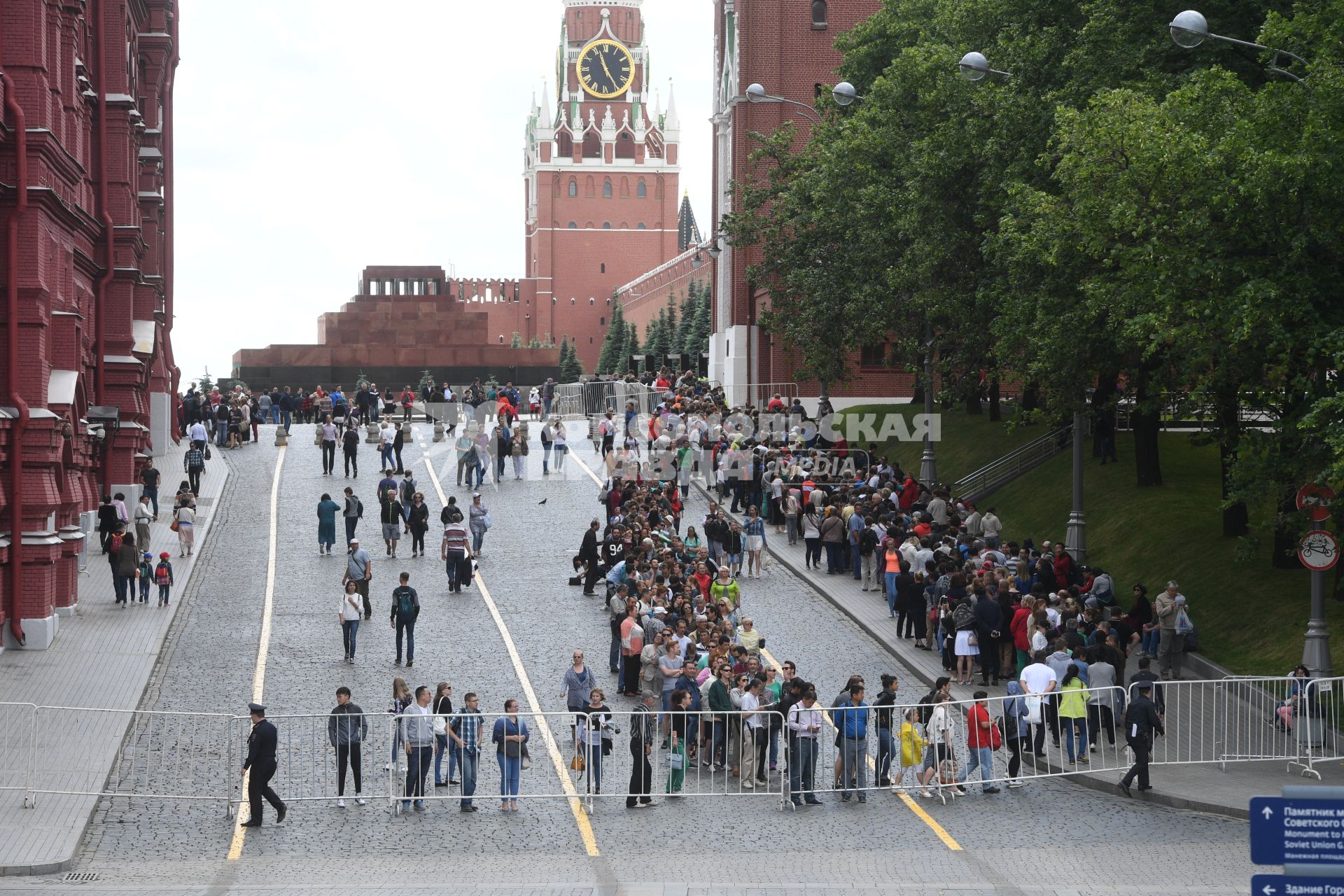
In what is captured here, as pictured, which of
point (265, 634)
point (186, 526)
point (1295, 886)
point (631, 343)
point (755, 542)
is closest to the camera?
point (1295, 886)

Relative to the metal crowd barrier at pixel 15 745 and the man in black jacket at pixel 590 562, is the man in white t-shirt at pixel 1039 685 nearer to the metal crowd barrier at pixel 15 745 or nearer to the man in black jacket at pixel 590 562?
the metal crowd barrier at pixel 15 745

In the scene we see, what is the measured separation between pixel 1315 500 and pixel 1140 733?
13.3 ft

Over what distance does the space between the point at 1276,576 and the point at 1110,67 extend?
8.10 meters

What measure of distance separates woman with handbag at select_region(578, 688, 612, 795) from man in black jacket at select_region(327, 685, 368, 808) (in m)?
2.19

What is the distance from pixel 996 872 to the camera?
49.6ft

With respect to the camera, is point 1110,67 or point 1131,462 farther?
point 1131,462

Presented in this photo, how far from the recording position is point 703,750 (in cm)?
1869

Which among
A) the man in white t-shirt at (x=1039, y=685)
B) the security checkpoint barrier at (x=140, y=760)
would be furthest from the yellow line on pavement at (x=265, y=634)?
the man in white t-shirt at (x=1039, y=685)

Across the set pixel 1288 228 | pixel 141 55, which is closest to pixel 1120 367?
pixel 1288 228

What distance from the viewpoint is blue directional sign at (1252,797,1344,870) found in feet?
26.4

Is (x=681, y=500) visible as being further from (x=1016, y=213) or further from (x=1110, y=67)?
(x=1110, y=67)

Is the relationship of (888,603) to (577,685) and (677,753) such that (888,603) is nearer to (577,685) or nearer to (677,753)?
(577,685)

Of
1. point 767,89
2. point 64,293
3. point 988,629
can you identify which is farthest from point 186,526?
point 767,89

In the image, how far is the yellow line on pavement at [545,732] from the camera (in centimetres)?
1669
